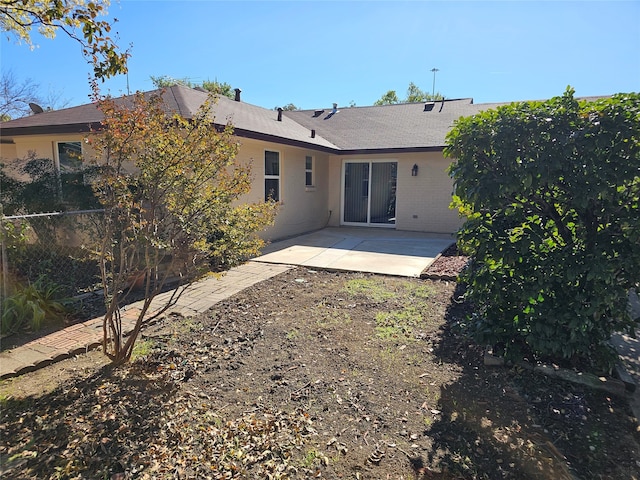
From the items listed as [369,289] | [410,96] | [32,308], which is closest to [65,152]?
[32,308]

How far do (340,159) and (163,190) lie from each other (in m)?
10.8

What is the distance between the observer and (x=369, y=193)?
13055 millimetres

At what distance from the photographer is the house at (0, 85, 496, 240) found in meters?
9.24

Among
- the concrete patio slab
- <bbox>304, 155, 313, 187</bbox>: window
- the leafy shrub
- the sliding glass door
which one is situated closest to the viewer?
the leafy shrub

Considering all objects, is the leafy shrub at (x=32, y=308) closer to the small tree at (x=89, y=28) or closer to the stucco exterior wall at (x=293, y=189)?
the small tree at (x=89, y=28)

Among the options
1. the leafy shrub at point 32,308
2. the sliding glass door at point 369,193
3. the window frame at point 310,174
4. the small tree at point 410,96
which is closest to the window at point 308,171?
the window frame at point 310,174

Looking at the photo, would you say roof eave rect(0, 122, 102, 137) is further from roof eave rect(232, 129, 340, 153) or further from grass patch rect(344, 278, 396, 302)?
grass patch rect(344, 278, 396, 302)

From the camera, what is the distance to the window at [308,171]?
38.7 feet

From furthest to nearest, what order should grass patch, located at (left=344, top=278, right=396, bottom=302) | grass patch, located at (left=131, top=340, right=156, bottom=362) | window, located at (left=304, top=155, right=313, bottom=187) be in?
window, located at (left=304, top=155, right=313, bottom=187), grass patch, located at (left=344, top=278, right=396, bottom=302), grass patch, located at (left=131, top=340, right=156, bottom=362)

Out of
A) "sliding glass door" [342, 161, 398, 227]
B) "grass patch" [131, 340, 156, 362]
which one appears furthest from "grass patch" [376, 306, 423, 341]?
"sliding glass door" [342, 161, 398, 227]

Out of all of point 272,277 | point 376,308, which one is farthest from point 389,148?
point 376,308

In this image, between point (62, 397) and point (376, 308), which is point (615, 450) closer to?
point (376, 308)

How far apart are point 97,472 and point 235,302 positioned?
3080 millimetres

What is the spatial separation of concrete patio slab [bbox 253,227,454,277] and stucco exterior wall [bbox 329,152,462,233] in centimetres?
53
